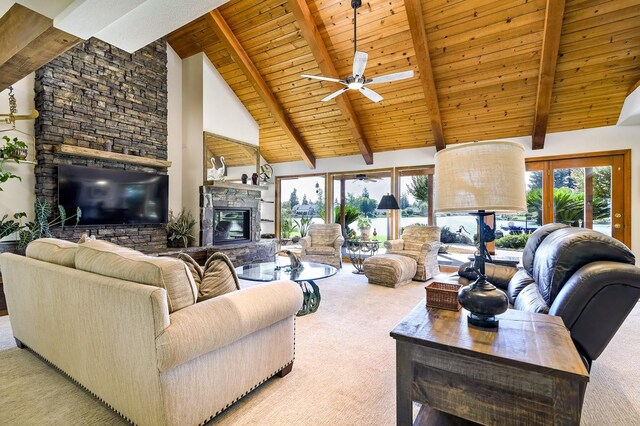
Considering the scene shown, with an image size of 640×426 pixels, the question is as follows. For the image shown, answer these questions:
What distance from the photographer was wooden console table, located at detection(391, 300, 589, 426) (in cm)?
107

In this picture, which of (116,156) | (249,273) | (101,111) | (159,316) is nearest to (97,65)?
(101,111)

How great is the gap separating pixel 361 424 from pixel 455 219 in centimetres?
535

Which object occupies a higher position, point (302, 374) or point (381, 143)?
point (381, 143)

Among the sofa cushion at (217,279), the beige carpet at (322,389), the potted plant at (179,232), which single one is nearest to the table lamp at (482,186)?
the beige carpet at (322,389)

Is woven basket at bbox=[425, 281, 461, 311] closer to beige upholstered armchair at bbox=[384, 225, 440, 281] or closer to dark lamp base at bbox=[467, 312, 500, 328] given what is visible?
dark lamp base at bbox=[467, 312, 500, 328]

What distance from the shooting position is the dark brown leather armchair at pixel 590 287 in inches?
56.0

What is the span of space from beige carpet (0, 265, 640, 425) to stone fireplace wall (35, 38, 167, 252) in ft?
7.02

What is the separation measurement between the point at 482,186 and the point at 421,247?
4300mm

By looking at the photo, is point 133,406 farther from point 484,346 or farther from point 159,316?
point 484,346

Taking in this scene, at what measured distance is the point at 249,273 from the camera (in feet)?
11.9

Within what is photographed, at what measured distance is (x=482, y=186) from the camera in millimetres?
1276

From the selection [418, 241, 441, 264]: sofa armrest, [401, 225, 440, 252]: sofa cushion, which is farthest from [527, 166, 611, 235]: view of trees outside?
[418, 241, 441, 264]: sofa armrest

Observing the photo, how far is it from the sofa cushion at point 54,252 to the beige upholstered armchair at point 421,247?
15.3ft

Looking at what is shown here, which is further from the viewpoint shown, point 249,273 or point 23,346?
point 249,273
